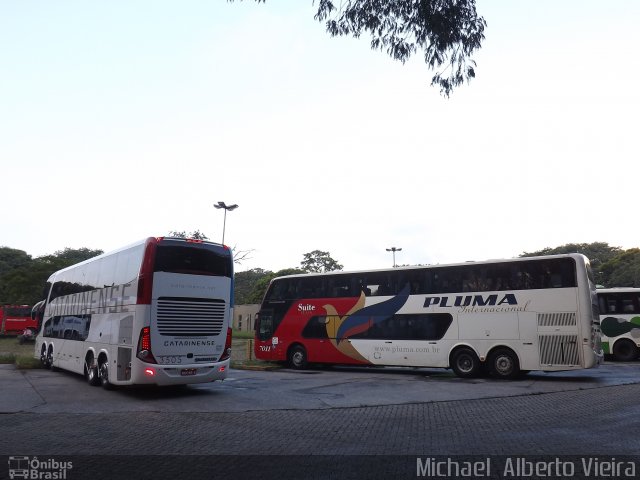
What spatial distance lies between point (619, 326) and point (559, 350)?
33.2 ft

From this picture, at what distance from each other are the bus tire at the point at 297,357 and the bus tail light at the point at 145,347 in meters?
10.1

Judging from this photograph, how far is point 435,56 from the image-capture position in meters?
8.30

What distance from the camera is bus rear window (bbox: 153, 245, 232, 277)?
12.5m

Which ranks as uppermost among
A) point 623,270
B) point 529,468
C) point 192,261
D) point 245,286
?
point 623,270

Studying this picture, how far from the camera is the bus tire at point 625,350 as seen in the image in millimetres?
23391

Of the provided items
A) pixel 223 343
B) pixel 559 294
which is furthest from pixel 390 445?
pixel 559 294

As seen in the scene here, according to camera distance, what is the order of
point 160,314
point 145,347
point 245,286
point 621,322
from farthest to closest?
point 245,286 → point 621,322 → point 160,314 → point 145,347

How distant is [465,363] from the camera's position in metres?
Result: 17.5

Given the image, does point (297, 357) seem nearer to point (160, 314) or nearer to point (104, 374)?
point (104, 374)

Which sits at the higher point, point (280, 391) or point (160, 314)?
point (160, 314)

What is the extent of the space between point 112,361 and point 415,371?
11938mm

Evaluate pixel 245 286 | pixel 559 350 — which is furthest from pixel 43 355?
pixel 245 286

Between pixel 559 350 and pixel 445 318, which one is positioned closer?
pixel 559 350

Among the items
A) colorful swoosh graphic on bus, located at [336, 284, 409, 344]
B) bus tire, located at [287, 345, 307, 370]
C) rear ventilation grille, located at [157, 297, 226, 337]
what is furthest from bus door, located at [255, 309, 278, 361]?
rear ventilation grille, located at [157, 297, 226, 337]
